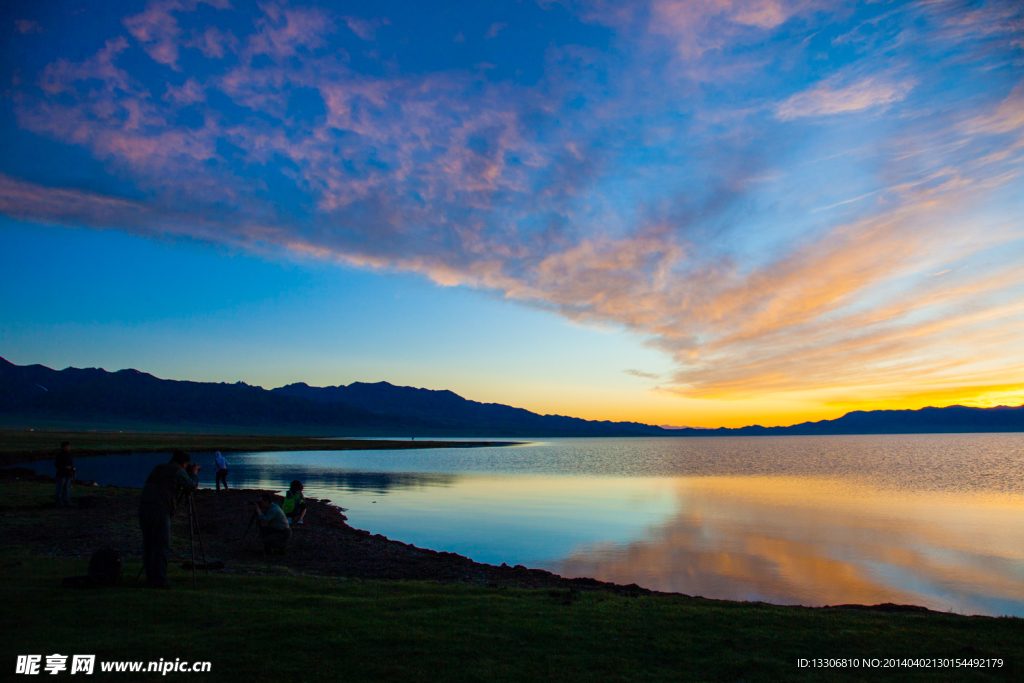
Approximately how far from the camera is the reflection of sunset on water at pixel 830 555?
16969 mm

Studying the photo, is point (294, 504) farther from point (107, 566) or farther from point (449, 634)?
point (449, 634)

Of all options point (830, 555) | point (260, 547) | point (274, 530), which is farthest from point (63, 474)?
point (830, 555)

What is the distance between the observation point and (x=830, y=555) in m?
22.1

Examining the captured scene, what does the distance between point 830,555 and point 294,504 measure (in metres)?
22.2

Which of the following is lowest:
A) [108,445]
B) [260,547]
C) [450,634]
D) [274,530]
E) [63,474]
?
[108,445]

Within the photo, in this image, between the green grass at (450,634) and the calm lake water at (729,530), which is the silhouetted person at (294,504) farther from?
the green grass at (450,634)

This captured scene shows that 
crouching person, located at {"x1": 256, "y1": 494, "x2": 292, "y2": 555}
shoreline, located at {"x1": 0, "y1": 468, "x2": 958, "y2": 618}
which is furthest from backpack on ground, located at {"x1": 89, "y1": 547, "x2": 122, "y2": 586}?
crouching person, located at {"x1": 256, "y1": 494, "x2": 292, "y2": 555}

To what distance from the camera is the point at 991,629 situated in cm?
1012

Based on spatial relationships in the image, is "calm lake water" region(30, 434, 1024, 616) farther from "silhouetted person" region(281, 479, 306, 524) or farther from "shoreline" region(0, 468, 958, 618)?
"silhouetted person" region(281, 479, 306, 524)

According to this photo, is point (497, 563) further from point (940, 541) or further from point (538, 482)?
point (538, 482)

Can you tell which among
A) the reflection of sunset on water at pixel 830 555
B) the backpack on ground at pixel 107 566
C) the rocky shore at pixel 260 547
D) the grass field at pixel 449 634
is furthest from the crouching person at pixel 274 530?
the reflection of sunset on water at pixel 830 555

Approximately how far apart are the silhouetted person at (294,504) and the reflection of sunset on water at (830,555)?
10852 millimetres

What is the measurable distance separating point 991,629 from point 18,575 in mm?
19366

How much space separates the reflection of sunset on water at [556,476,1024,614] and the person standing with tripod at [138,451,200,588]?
12489 millimetres
